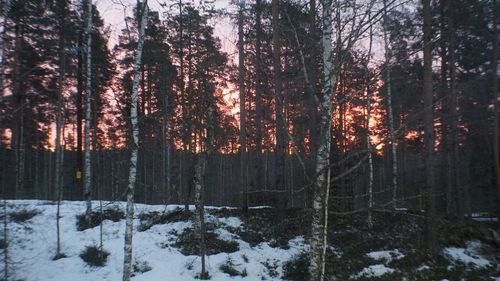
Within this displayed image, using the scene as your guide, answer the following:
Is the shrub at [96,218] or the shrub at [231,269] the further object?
the shrub at [96,218]

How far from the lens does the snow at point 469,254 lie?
33.5 ft

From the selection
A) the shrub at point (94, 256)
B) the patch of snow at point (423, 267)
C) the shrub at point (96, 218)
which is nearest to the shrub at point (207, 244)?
the shrub at point (94, 256)

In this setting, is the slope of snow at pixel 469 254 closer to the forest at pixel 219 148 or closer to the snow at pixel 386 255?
the forest at pixel 219 148

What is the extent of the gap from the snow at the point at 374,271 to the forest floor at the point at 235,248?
3cm

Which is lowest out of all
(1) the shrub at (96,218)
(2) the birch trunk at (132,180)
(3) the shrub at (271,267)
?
(3) the shrub at (271,267)

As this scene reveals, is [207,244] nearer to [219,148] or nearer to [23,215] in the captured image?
[219,148]

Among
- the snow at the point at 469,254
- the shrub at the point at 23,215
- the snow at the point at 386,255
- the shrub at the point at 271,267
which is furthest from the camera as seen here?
the shrub at the point at 23,215

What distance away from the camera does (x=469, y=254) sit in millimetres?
10820

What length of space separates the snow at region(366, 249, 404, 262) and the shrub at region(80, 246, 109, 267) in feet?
31.9

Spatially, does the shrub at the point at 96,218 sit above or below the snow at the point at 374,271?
above

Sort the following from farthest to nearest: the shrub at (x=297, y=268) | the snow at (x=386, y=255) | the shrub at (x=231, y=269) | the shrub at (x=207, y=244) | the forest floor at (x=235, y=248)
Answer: the shrub at (x=207, y=244), the snow at (x=386, y=255), the shrub at (x=231, y=269), the shrub at (x=297, y=268), the forest floor at (x=235, y=248)

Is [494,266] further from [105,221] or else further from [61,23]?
[61,23]

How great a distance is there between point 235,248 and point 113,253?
4.53 metres

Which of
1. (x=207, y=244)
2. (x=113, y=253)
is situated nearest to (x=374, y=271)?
(x=207, y=244)
